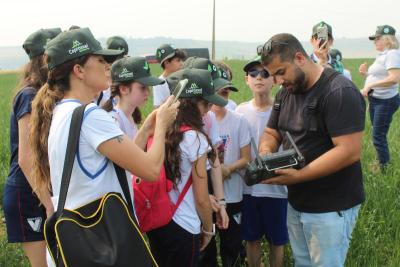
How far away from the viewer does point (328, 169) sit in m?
2.27

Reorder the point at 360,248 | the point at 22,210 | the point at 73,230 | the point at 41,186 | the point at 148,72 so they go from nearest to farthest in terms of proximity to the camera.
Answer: the point at 73,230 → the point at 41,186 → the point at 22,210 → the point at 148,72 → the point at 360,248

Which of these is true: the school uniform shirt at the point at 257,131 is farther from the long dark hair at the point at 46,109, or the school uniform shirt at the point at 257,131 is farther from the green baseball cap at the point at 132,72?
the long dark hair at the point at 46,109

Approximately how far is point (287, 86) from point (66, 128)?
1.21 m

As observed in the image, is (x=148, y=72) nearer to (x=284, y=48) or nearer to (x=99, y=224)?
(x=284, y=48)

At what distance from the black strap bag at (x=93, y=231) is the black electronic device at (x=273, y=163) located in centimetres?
77

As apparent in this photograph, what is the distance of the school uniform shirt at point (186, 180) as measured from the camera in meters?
2.33

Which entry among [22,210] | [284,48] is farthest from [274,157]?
[22,210]

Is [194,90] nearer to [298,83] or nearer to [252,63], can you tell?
[298,83]

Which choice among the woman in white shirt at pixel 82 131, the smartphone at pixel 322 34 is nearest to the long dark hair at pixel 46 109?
the woman in white shirt at pixel 82 131

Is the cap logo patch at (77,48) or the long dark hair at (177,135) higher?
the cap logo patch at (77,48)

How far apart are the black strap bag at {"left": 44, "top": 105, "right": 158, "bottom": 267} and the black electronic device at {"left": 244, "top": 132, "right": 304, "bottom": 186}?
0.77m

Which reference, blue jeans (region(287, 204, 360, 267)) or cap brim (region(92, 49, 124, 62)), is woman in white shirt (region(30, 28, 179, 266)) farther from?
blue jeans (region(287, 204, 360, 267))

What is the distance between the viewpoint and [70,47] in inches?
74.7

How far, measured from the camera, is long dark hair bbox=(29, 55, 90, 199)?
192cm
